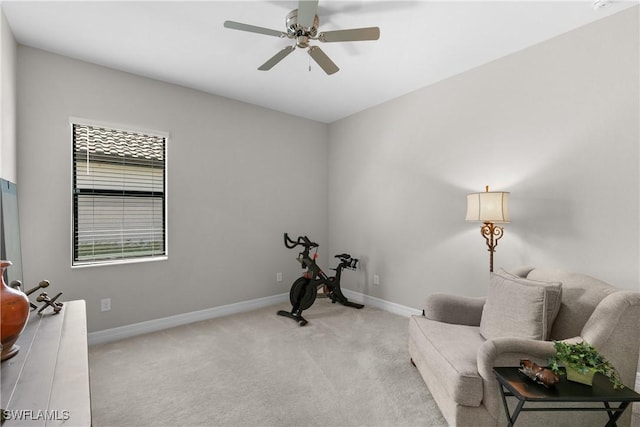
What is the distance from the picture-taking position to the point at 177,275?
3.43 metres

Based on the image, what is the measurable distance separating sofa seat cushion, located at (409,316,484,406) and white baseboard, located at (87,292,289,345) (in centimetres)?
224

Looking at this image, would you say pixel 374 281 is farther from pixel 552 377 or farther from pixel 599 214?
pixel 552 377

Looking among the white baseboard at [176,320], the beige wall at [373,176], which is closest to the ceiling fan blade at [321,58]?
the beige wall at [373,176]

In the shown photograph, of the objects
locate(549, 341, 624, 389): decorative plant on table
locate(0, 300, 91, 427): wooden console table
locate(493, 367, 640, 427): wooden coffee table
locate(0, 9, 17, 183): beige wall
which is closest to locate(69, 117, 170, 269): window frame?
locate(0, 9, 17, 183): beige wall

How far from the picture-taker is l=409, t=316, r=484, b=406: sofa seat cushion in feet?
5.34

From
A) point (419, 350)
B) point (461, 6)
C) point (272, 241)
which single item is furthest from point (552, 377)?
point (272, 241)

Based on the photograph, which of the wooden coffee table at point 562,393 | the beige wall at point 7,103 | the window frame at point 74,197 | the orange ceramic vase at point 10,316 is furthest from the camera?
the window frame at point 74,197

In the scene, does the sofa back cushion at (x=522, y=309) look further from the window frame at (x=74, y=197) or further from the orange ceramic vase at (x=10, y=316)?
the window frame at (x=74, y=197)

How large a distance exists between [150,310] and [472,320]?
3112mm

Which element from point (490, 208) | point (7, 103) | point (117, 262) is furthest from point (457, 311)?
point (7, 103)

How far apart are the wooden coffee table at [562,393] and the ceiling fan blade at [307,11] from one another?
2298mm

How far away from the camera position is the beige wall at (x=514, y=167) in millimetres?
2260

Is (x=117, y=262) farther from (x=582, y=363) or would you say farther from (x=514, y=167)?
(x=514, y=167)

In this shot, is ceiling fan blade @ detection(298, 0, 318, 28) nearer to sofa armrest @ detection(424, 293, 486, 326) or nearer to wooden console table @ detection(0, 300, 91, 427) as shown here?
wooden console table @ detection(0, 300, 91, 427)
